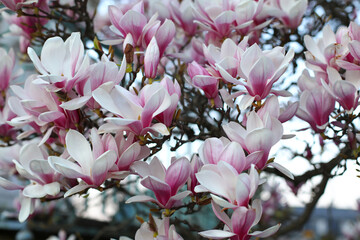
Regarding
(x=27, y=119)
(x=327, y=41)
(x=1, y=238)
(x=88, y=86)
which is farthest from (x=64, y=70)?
(x=1, y=238)

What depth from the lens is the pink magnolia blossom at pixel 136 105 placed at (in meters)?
0.69

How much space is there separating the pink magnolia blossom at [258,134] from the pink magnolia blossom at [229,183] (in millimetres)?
59

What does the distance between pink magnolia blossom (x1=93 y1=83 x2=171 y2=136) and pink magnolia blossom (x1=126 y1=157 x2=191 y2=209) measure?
6 centimetres

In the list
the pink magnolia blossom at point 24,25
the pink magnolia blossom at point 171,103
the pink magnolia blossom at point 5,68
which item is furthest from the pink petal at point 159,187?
the pink magnolia blossom at point 24,25

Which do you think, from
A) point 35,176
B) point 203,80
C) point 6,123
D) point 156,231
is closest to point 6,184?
point 35,176

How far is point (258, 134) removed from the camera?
2.20 ft

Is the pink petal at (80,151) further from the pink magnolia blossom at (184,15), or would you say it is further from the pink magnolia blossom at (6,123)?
the pink magnolia blossom at (184,15)

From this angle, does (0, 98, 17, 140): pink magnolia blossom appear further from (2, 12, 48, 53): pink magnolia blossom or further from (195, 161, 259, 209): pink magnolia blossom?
(195, 161, 259, 209): pink magnolia blossom

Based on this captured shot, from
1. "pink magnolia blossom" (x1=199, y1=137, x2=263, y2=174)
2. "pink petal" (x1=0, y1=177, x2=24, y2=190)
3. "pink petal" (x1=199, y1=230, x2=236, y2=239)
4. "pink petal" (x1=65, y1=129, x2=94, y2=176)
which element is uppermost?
"pink magnolia blossom" (x1=199, y1=137, x2=263, y2=174)

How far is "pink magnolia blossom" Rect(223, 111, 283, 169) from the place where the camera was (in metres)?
0.68

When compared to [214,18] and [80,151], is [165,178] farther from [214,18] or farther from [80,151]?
[214,18]

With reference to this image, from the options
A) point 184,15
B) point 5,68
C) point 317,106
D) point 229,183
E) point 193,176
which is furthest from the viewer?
point 184,15

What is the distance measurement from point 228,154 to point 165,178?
0.12 meters

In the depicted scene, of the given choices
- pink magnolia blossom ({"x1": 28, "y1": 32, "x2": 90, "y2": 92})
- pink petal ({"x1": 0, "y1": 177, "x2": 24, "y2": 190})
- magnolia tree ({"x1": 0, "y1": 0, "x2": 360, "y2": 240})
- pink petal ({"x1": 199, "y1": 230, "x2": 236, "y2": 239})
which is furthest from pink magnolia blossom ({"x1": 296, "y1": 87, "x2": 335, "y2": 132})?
pink petal ({"x1": 0, "y1": 177, "x2": 24, "y2": 190})
